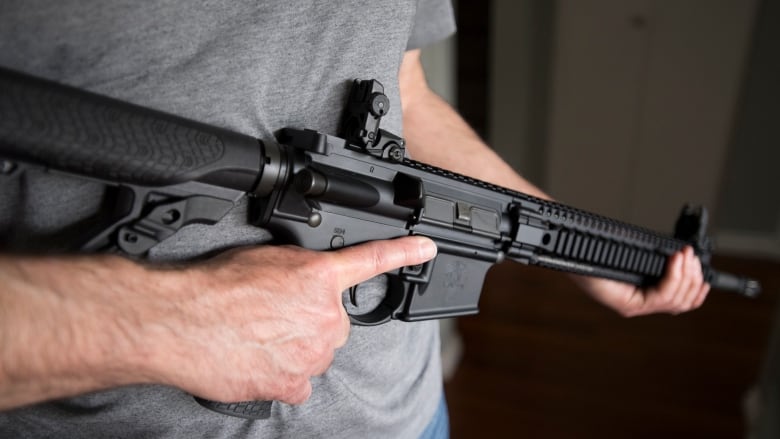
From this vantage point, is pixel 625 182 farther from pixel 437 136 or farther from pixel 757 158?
pixel 437 136

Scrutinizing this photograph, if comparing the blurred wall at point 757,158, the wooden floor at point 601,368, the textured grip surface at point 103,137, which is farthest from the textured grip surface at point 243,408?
the blurred wall at point 757,158

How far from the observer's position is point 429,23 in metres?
0.92

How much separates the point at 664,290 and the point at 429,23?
30.4 inches

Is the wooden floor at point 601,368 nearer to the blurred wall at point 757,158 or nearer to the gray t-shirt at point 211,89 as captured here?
the blurred wall at point 757,158

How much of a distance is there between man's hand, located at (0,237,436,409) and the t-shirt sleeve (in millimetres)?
449

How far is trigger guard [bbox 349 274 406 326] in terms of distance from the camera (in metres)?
0.70

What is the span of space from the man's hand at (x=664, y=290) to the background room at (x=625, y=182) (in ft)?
Answer: 2.60

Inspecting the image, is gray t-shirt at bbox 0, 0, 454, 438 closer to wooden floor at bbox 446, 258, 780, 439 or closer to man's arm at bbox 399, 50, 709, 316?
man's arm at bbox 399, 50, 709, 316

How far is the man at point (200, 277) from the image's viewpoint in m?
0.44

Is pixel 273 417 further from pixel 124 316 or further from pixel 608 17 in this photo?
pixel 608 17

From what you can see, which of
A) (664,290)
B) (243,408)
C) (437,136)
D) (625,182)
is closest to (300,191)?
(243,408)

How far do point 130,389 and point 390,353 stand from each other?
0.33 meters

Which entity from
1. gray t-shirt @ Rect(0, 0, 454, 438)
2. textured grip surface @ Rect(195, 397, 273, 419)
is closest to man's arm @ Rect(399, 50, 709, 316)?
gray t-shirt @ Rect(0, 0, 454, 438)

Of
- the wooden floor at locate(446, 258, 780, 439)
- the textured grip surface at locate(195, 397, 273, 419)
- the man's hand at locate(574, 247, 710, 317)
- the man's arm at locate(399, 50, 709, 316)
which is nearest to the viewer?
the textured grip surface at locate(195, 397, 273, 419)
